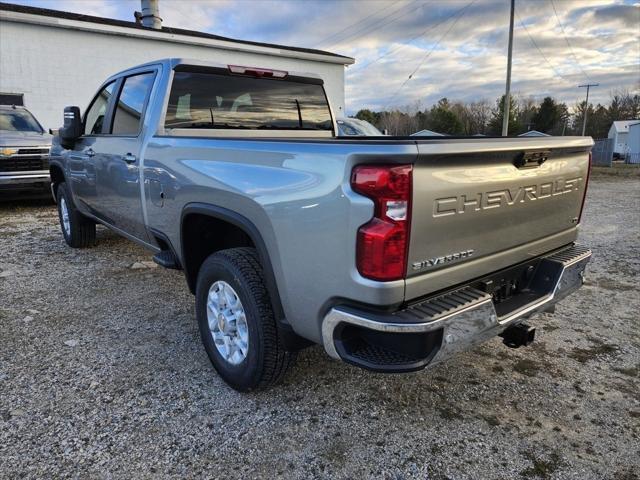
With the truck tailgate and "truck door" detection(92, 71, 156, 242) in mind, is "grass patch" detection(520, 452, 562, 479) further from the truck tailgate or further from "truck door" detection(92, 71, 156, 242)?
"truck door" detection(92, 71, 156, 242)

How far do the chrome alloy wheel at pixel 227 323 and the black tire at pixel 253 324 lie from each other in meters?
0.05

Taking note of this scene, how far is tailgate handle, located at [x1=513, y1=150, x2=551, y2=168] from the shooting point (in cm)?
240

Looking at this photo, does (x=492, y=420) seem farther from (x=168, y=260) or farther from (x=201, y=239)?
(x=168, y=260)

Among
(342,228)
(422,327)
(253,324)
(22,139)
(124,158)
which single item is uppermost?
(22,139)

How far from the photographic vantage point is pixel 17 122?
9898mm

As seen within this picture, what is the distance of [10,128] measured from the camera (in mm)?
9703

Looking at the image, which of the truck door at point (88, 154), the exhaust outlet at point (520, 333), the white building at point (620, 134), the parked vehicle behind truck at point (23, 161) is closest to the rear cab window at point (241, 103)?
the truck door at point (88, 154)

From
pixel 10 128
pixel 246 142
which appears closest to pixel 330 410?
pixel 246 142

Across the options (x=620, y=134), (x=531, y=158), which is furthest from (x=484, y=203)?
(x=620, y=134)

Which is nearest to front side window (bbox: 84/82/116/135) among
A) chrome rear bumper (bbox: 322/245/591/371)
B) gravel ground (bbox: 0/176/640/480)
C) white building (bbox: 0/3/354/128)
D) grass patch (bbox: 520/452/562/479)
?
gravel ground (bbox: 0/176/640/480)

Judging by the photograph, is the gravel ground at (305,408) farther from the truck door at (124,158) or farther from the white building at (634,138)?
the white building at (634,138)

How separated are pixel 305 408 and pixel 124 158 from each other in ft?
8.28

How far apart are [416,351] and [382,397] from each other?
920 mm

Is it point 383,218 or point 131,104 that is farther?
point 131,104
